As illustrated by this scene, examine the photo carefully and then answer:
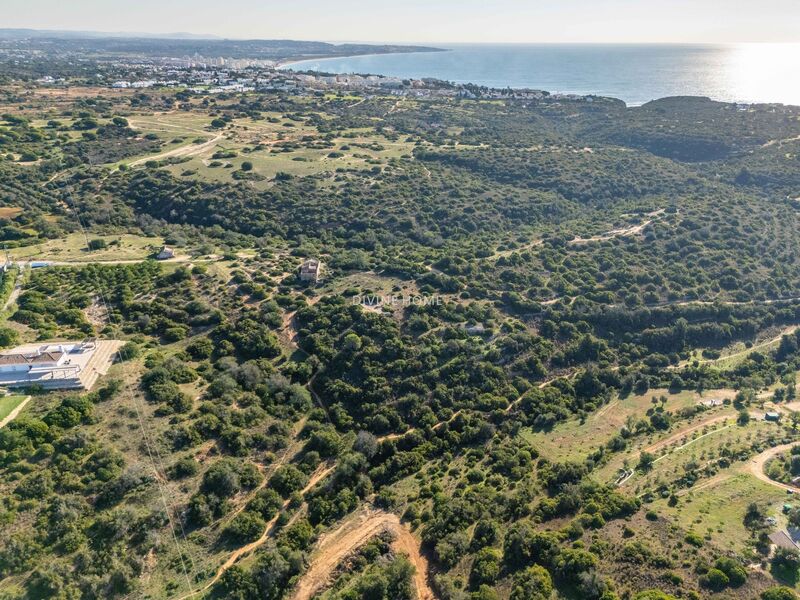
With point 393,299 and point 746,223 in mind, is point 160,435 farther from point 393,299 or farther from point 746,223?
point 746,223

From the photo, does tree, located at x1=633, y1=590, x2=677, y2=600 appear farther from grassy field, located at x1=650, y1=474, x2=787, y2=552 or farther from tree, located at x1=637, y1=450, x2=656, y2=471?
tree, located at x1=637, y1=450, x2=656, y2=471

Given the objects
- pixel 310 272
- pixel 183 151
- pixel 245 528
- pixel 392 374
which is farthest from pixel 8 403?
pixel 183 151

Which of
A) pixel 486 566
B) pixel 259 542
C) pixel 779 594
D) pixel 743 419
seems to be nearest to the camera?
pixel 779 594

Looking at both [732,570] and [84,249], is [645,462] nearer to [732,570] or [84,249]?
[732,570]

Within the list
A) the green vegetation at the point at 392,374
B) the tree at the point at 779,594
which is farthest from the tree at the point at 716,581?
the tree at the point at 779,594

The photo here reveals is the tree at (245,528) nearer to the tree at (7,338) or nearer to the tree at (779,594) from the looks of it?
the tree at (7,338)

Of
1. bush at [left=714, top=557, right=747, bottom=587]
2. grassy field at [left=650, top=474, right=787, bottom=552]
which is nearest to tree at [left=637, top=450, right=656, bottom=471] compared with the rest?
grassy field at [left=650, top=474, right=787, bottom=552]
